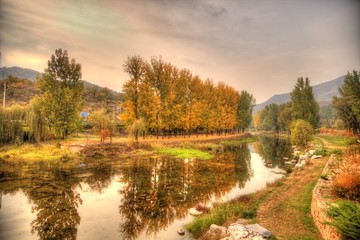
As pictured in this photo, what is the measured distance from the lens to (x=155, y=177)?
22094 millimetres

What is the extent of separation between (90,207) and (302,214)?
12.3m

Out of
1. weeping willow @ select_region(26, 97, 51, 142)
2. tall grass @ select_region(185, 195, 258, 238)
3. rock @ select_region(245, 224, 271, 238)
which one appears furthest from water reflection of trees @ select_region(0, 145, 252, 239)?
weeping willow @ select_region(26, 97, 51, 142)

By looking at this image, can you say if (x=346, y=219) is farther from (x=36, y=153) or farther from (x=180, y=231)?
(x=36, y=153)

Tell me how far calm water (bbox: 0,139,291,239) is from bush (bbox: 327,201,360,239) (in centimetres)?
655

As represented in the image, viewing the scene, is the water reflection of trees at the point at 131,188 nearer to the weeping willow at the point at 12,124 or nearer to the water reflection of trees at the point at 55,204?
the water reflection of trees at the point at 55,204

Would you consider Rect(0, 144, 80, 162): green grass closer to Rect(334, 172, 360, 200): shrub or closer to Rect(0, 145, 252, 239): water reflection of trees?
Rect(0, 145, 252, 239): water reflection of trees

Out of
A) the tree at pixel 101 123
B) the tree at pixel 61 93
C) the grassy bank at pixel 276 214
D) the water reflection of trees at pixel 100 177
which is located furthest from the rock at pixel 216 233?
the tree at pixel 101 123

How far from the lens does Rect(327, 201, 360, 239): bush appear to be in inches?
269

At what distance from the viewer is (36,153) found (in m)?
27.1

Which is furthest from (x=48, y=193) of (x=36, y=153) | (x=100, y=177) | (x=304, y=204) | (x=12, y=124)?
(x=12, y=124)

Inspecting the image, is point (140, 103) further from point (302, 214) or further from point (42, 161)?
point (302, 214)

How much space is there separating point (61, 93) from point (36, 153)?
934 cm

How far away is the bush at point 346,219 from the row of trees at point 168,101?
34.0 m

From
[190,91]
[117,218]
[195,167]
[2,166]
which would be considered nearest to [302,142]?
[195,167]
